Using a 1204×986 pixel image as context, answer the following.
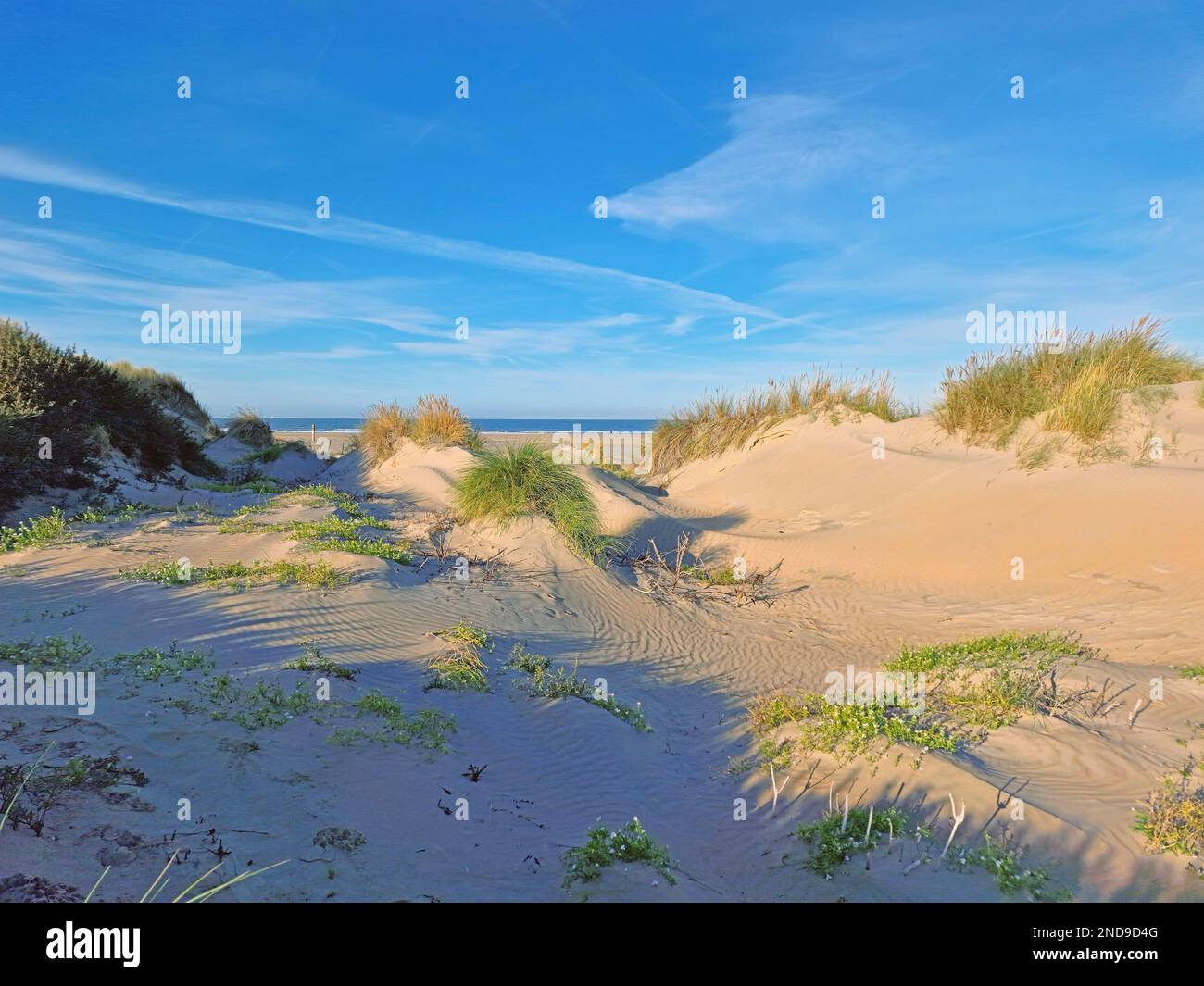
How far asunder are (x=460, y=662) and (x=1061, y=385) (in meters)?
12.7

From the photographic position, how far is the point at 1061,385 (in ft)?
43.0

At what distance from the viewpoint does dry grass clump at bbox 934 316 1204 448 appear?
39.3 ft

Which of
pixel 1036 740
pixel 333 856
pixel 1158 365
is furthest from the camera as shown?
pixel 1158 365

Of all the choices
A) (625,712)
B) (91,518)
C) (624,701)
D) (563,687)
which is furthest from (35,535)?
(625,712)

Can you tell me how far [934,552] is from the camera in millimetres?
11289

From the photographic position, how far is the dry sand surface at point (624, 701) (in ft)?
10.8

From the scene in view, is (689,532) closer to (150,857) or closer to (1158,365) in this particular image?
(1158,365)

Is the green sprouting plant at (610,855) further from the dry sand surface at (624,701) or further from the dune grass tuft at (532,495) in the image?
the dune grass tuft at (532,495)

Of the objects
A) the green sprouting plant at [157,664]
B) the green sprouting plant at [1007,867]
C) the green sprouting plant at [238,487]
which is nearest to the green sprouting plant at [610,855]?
the green sprouting plant at [1007,867]

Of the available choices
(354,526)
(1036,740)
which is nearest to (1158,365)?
(1036,740)

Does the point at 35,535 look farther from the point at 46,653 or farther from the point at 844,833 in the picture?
the point at 844,833
